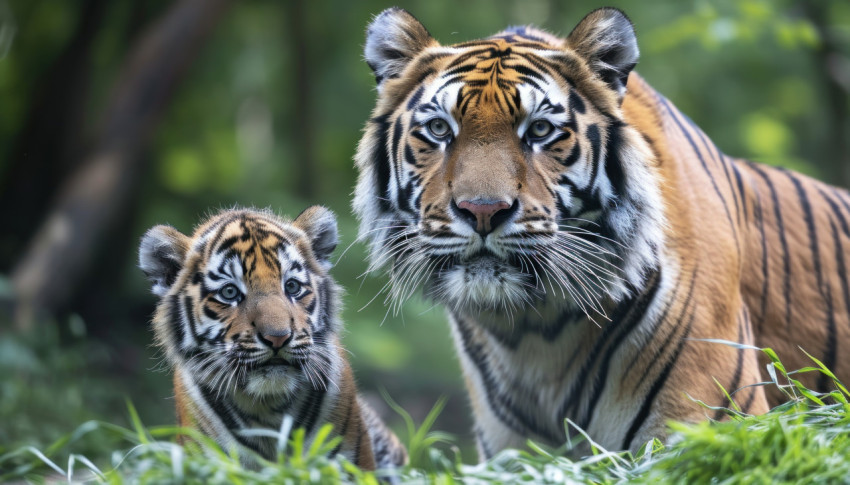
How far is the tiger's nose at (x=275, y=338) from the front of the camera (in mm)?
2760

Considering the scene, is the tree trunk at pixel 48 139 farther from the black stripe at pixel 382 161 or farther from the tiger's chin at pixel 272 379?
the tiger's chin at pixel 272 379

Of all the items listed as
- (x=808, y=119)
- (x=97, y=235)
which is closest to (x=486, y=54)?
(x=97, y=235)

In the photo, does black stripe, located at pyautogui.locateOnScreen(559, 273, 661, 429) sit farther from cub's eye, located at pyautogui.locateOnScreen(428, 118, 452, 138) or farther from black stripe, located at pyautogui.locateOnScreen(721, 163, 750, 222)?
cub's eye, located at pyautogui.locateOnScreen(428, 118, 452, 138)

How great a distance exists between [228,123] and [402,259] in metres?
8.49

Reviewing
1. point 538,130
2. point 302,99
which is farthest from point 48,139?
point 538,130

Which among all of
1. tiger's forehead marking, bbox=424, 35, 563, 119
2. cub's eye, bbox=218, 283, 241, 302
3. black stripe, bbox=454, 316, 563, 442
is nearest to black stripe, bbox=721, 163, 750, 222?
tiger's forehead marking, bbox=424, 35, 563, 119

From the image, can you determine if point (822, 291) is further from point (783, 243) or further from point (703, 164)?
point (703, 164)

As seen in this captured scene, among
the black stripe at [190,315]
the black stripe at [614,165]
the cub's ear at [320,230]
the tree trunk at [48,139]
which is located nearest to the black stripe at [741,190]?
the black stripe at [614,165]

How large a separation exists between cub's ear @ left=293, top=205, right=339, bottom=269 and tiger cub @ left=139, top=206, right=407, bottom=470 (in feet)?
0.19

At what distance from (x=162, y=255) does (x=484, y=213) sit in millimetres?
1278

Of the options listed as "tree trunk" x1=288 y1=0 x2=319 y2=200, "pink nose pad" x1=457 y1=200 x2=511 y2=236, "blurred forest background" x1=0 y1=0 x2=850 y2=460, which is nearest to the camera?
"pink nose pad" x1=457 y1=200 x2=511 y2=236

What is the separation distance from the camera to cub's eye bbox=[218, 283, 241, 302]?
293 cm

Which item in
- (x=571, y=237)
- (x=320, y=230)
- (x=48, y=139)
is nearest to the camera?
(x=571, y=237)

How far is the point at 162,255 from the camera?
320cm
